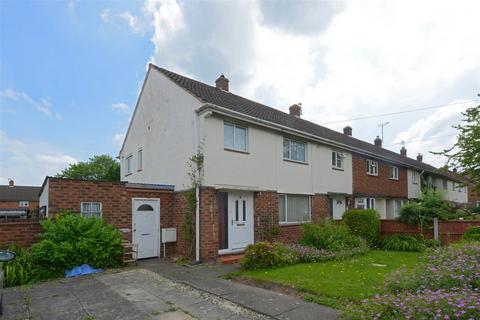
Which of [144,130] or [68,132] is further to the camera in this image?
[68,132]

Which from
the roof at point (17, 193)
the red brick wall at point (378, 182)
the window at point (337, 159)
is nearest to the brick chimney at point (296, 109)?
the red brick wall at point (378, 182)

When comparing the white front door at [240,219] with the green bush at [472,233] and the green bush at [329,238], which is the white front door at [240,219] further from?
the green bush at [472,233]

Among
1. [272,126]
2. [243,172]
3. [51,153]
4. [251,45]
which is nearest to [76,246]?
[243,172]

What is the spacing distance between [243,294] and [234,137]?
21.7 ft

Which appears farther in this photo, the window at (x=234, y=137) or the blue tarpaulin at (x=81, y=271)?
the window at (x=234, y=137)

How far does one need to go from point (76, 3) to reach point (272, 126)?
799cm

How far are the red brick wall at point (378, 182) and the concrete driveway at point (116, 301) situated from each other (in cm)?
1381

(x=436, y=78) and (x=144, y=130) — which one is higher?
(x=436, y=78)

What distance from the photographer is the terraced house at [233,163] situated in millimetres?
11359

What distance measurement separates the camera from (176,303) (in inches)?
253

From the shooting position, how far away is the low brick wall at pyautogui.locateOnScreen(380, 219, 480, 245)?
12859 millimetres

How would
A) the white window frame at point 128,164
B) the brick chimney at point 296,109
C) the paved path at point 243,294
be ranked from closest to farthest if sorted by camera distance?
the paved path at point 243,294 < the white window frame at point 128,164 < the brick chimney at point 296,109

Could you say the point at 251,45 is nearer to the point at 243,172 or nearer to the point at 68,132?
the point at 243,172

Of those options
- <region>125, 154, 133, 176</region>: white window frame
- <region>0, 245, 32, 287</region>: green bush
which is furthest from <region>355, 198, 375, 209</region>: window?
<region>0, 245, 32, 287</region>: green bush
